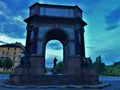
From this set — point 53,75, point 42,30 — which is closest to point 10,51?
point 42,30

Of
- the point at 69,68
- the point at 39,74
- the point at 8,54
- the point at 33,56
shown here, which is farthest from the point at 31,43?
the point at 8,54

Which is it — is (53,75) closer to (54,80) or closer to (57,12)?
(54,80)

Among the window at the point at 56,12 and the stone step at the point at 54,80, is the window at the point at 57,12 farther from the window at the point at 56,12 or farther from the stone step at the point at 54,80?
the stone step at the point at 54,80

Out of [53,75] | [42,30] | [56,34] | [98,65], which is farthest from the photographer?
[98,65]

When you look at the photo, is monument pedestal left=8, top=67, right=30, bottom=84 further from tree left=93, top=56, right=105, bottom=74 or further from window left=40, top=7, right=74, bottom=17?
tree left=93, top=56, right=105, bottom=74

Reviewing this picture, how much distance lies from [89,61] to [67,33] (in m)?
4.69

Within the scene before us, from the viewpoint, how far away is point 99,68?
6612 centimetres

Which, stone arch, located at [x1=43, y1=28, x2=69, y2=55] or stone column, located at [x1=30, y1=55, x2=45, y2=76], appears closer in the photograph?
stone column, located at [x1=30, y1=55, x2=45, y2=76]

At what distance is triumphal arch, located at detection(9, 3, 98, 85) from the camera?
59.8 feet

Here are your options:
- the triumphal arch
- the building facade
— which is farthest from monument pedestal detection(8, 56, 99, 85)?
the building facade

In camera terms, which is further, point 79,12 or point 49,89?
point 79,12

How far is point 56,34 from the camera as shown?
22.9 m

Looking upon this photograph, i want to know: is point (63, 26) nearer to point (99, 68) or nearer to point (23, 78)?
point (23, 78)

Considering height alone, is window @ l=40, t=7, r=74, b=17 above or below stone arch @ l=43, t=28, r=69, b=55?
above
